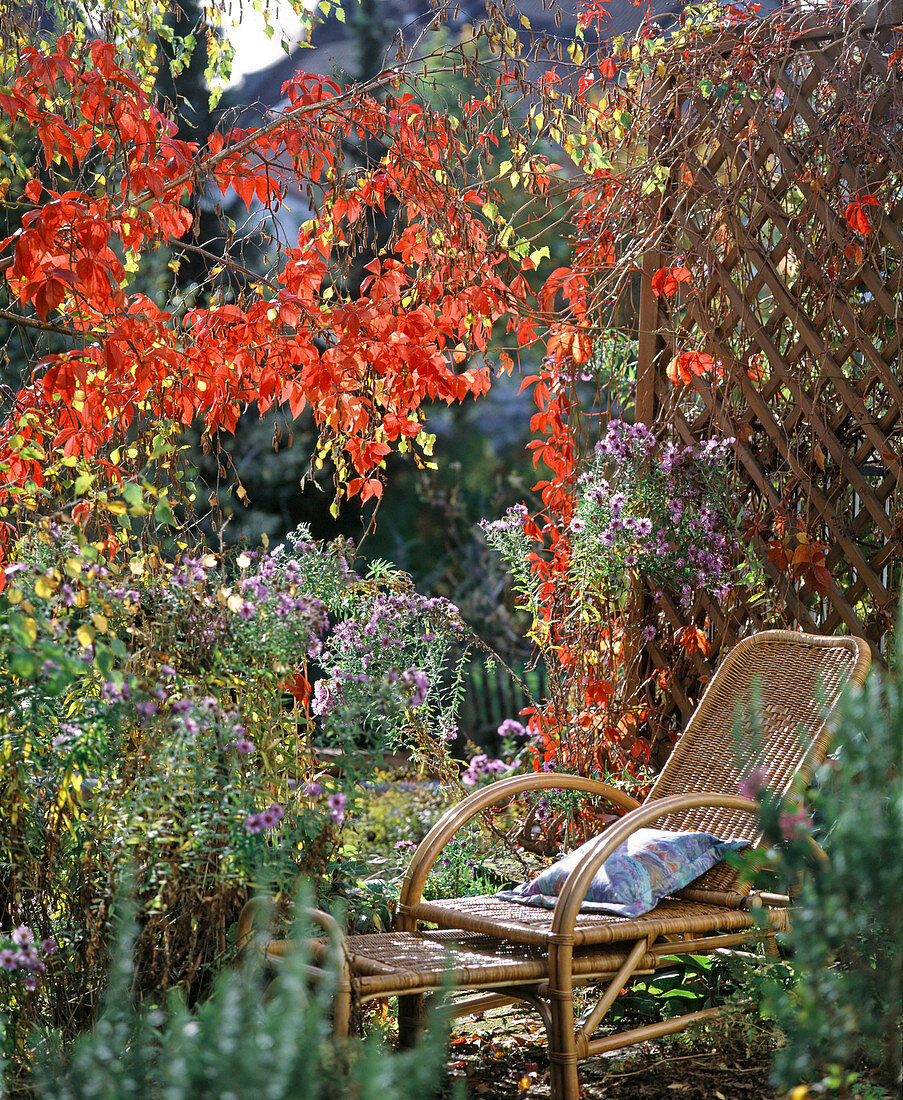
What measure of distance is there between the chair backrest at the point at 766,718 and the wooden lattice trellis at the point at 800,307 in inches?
11.7

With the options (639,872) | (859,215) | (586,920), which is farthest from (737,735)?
(859,215)

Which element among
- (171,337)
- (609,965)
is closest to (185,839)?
(609,965)

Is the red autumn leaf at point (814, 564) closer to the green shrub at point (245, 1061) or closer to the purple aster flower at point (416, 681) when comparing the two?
the purple aster flower at point (416, 681)

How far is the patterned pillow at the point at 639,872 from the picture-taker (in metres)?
2.08

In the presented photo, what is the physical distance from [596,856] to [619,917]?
0.21 metres

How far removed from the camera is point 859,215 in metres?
2.76

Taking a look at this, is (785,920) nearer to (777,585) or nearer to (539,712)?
(777,585)

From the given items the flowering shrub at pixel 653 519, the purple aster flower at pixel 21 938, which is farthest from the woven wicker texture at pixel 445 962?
the flowering shrub at pixel 653 519

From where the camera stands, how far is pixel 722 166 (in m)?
3.18

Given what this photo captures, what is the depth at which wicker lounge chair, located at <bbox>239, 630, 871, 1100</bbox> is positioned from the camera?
5.98 ft

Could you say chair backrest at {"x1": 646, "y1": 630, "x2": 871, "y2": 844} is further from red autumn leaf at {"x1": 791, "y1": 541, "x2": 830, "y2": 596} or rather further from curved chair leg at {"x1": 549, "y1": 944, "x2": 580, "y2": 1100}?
curved chair leg at {"x1": 549, "y1": 944, "x2": 580, "y2": 1100}

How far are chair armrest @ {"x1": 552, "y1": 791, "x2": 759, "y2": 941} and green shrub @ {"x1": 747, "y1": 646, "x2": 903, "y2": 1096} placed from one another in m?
0.60

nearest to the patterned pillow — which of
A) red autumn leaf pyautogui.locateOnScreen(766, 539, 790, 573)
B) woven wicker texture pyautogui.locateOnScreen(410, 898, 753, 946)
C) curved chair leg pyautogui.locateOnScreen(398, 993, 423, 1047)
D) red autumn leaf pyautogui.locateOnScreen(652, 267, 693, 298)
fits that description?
woven wicker texture pyautogui.locateOnScreen(410, 898, 753, 946)

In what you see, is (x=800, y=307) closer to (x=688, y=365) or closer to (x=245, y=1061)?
(x=688, y=365)
